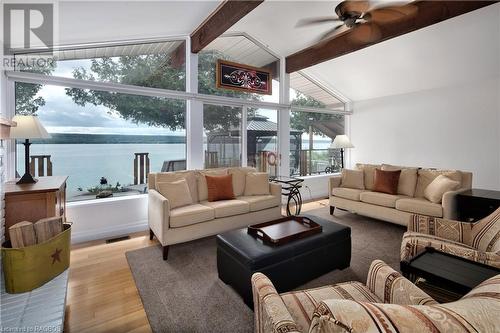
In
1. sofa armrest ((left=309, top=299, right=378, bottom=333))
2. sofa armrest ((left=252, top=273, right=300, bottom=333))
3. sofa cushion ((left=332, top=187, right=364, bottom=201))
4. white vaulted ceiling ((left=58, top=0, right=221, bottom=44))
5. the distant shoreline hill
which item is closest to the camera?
sofa armrest ((left=309, top=299, right=378, bottom=333))

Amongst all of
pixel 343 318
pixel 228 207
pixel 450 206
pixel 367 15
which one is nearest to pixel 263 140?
pixel 228 207

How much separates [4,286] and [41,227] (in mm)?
440

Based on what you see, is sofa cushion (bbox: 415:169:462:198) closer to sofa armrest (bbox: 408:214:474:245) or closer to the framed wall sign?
sofa armrest (bbox: 408:214:474:245)

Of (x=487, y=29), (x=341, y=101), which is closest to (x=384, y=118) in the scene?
(x=341, y=101)

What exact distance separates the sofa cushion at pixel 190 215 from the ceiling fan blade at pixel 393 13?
123 inches

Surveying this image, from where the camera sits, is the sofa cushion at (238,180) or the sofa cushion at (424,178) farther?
the sofa cushion at (238,180)

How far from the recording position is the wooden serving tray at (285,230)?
218cm

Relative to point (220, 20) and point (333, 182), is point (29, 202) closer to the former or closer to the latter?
point (220, 20)

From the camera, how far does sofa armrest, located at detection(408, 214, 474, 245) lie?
2170mm

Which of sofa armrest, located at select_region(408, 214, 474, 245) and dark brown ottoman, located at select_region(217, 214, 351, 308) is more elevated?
sofa armrest, located at select_region(408, 214, 474, 245)

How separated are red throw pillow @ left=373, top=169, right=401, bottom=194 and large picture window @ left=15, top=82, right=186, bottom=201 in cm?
334

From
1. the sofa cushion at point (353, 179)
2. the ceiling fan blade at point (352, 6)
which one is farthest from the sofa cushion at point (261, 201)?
the ceiling fan blade at point (352, 6)

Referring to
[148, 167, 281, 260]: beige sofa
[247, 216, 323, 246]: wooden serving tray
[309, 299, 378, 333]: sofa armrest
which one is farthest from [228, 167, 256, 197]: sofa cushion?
[309, 299, 378, 333]: sofa armrest

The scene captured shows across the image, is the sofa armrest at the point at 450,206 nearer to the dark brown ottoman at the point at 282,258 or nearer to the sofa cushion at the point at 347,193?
the sofa cushion at the point at 347,193
